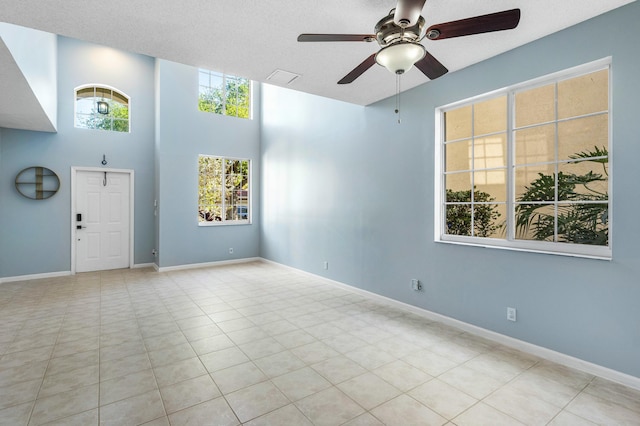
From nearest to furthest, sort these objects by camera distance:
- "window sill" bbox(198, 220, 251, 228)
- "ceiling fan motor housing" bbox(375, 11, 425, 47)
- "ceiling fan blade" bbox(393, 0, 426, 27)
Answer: "ceiling fan blade" bbox(393, 0, 426, 27), "ceiling fan motor housing" bbox(375, 11, 425, 47), "window sill" bbox(198, 220, 251, 228)

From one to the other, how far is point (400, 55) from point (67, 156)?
6.43 m

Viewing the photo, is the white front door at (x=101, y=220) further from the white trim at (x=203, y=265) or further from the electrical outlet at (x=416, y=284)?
the electrical outlet at (x=416, y=284)

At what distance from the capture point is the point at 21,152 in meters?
5.37

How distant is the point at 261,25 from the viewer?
2.47 meters

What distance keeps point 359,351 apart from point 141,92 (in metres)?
6.64

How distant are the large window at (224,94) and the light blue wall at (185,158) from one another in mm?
262

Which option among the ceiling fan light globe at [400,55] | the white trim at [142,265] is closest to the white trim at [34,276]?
the white trim at [142,265]

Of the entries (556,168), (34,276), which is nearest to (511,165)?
(556,168)

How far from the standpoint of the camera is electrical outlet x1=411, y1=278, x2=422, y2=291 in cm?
372

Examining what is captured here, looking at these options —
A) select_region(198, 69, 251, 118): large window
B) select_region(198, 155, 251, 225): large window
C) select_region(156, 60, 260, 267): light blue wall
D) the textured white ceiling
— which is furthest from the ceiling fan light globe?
select_region(198, 69, 251, 118): large window

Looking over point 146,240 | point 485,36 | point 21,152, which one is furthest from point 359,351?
point 21,152

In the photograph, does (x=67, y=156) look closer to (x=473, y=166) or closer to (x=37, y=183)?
(x=37, y=183)

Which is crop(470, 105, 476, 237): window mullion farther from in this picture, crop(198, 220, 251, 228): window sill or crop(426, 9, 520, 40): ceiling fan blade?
crop(198, 220, 251, 228): window sill

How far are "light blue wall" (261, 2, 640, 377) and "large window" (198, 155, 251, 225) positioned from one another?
37.5 inches
